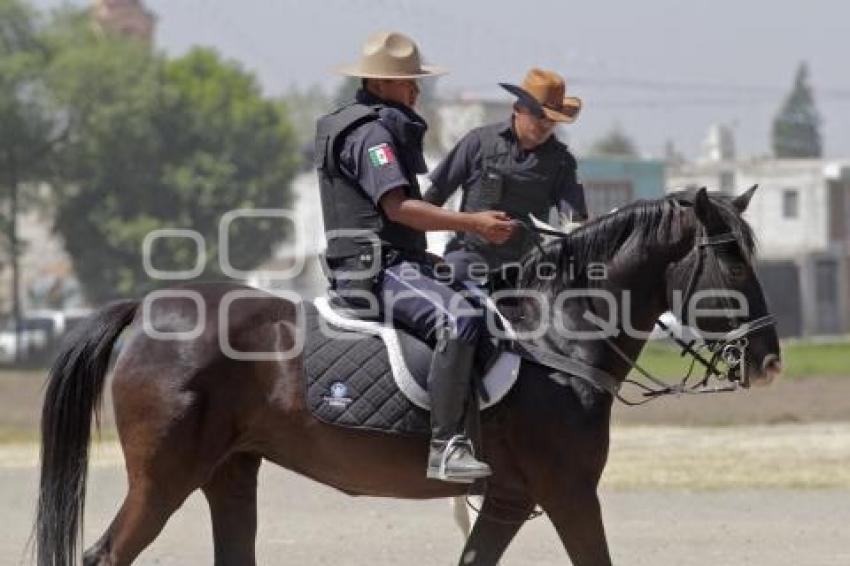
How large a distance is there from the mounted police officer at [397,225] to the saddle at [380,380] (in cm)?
10

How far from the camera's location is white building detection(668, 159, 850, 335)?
6969 cm

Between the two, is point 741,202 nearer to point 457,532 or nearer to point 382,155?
point 382,155

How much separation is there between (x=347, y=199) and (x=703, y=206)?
157 cm

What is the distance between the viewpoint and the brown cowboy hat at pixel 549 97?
9117 mm

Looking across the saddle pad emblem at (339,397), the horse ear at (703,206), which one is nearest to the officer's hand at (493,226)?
the horse ear at (703,206)

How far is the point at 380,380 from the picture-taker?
25.3 ft

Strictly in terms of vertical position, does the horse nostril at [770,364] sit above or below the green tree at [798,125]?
above

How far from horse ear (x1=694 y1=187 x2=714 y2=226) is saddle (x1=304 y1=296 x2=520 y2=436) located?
1025 millimetres

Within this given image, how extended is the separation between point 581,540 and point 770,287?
193ft

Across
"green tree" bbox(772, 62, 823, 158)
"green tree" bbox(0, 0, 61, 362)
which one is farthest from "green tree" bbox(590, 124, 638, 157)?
"green tree" bbox(0, 0, 61, 362)

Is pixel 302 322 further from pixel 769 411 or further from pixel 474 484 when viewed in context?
pixel 769 411

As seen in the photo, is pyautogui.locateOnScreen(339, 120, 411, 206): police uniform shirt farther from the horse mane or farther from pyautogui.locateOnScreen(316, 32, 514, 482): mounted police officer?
the horse mane

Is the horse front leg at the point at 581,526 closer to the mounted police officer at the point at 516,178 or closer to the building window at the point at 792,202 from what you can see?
the mounted police officer at the point at 516,178

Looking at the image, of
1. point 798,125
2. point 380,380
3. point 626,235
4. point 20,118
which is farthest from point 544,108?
point 798,125
